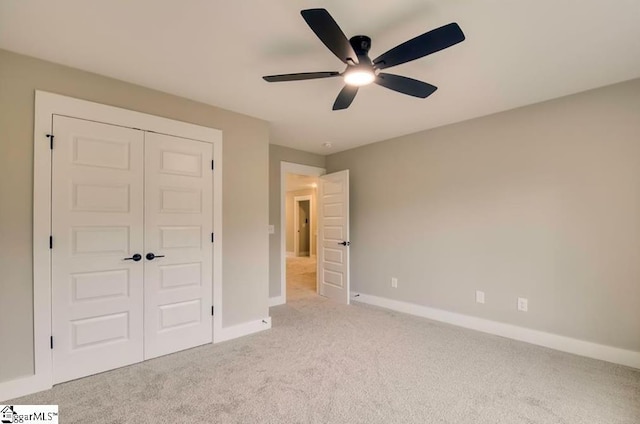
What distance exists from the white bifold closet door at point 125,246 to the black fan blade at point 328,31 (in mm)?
1876

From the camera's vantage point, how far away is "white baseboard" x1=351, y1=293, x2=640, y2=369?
2580 millimetres

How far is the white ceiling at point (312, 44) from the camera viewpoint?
5.51ft

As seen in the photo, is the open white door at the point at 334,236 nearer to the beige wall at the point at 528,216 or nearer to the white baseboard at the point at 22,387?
the beige wall at the point at 528,216

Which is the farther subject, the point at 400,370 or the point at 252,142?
the point at 252,142

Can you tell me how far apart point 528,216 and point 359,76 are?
238 cm

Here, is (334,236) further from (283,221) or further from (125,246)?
(125,246)

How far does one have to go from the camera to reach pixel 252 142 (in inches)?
133

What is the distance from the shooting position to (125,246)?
2.54 metres

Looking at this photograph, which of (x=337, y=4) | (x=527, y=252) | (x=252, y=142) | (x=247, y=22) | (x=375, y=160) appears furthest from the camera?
(x=375, y=160)

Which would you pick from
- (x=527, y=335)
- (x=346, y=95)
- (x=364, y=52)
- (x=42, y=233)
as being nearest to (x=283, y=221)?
(x=346, y=95)

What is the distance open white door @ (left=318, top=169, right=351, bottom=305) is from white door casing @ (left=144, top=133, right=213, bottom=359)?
2132mm

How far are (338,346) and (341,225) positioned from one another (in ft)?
6.66

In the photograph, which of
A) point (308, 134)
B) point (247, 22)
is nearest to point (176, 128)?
point (247, 22)

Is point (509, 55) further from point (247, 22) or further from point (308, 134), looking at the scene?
point (308, 134)
